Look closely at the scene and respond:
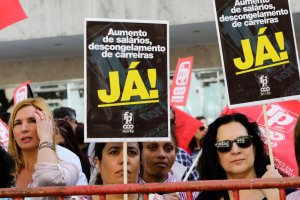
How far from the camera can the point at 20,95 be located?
10281mm

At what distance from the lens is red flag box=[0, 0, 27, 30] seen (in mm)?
6738

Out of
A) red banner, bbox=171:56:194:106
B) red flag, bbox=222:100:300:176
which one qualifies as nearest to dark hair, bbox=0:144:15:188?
red flag, bbox=222:100:300:176

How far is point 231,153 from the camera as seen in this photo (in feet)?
16.5

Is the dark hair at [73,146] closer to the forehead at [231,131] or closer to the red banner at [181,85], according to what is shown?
the forehead at [231,131]

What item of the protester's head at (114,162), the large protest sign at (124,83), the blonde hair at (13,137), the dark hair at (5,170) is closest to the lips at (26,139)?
the blonde hair at (13,137)

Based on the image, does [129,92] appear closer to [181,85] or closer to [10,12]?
[10,12]

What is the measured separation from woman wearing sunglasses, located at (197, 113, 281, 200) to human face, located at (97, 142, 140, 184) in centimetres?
42

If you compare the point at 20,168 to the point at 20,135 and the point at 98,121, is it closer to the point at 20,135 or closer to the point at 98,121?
the point at 20,135

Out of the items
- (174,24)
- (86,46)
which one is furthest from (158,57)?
(174,24)

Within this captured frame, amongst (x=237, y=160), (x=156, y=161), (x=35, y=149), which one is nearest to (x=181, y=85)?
(x=156, y=161)

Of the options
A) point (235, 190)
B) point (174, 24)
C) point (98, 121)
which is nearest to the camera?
point (235, 190)

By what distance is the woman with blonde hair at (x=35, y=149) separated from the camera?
16.4ft

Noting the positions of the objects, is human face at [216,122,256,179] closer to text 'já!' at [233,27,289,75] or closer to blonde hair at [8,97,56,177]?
text 'já!' at [233,27,289,75]

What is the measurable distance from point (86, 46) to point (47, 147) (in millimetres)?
672
